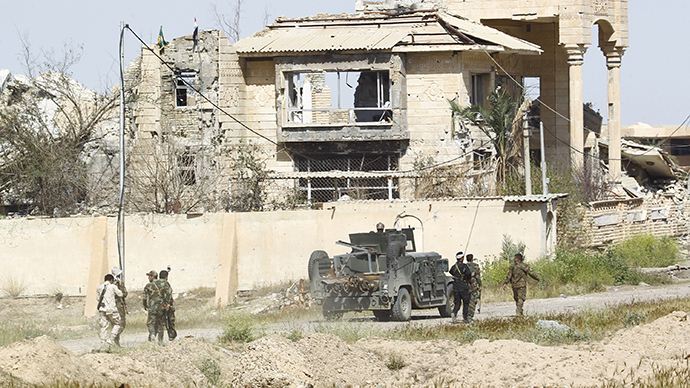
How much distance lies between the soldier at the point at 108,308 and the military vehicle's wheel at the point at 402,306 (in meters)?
5.48

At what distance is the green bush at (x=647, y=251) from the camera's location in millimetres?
29125

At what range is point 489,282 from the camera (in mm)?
24766

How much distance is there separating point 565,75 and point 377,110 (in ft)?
37.3

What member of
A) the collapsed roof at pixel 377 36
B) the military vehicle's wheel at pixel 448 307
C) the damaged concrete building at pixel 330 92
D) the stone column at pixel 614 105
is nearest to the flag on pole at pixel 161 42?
the damaged concrete building at pixel 330 92

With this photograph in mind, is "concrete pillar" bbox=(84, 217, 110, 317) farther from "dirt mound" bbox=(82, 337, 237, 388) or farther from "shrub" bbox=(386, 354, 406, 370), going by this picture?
"shrub" bbox=(386, 354, 406, 370)

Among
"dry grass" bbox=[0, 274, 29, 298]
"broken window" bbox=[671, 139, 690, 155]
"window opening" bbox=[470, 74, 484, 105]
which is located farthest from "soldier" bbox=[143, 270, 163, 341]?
"broken window" bbox=[671, 139, 690, 155]

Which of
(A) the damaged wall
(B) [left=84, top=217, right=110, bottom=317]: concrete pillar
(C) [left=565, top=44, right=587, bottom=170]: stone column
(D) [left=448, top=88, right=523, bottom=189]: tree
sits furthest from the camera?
(C) [left=565, top=44, right=587, bottom=170]: stone column

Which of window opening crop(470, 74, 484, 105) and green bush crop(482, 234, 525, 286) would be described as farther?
window opening crop(470, 74, 484, 105)

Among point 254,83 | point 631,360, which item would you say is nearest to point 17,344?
A: point 631,360

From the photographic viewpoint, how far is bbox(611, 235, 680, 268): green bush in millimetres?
29125

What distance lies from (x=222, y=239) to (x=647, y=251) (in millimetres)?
13785

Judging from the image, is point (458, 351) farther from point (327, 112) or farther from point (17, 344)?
point (327, 112)

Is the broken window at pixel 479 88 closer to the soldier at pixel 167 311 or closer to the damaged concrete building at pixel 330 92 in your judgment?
the damaged concrete building at pixel 330 92

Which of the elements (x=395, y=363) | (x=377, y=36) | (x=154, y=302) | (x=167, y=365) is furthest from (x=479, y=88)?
(x=167, y=365)
